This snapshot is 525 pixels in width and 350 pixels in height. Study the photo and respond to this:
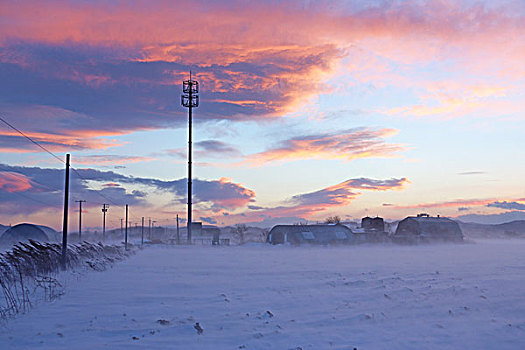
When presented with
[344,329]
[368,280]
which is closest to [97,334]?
[344,329]

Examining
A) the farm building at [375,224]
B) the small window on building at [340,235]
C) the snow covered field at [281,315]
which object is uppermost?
the farm building at [375,224]

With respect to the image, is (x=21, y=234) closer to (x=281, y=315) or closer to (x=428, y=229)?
(x=428, y=229)

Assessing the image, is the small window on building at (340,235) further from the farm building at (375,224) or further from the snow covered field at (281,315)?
the snow covered field at (281,315)

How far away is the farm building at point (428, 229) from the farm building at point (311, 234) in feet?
37.1

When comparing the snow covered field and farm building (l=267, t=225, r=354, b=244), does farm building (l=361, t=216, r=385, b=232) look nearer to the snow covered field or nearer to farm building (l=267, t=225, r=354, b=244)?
farm building (l=267, t=225, r=354, b=244)

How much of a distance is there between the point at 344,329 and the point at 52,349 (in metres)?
6.31

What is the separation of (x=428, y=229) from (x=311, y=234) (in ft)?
80.2

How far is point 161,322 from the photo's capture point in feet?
37.1

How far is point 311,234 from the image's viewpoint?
75812mm

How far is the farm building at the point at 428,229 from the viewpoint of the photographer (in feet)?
275

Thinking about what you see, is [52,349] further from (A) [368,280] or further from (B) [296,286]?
(A) [368,280]

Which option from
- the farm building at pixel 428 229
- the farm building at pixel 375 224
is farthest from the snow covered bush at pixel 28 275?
the farm building at pixel 375 224

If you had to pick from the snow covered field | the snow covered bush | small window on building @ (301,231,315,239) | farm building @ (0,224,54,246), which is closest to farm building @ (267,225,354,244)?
small window on building @ (301,231,315,239)

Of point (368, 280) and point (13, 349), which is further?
point (368, 280)
